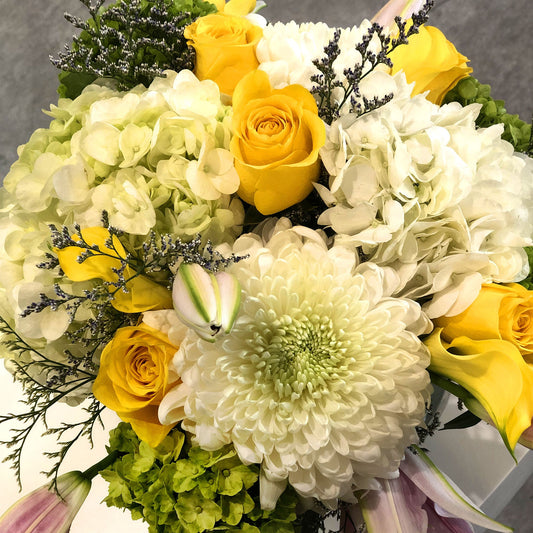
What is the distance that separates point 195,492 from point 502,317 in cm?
26

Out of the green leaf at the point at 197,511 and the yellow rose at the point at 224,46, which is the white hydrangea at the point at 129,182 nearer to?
the yellow rose at the point at 224,46

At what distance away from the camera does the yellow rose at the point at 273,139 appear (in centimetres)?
40

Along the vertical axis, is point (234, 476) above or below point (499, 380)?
below

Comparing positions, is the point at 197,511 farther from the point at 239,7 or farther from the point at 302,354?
the point at 239,7

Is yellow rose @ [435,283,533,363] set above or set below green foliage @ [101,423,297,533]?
above

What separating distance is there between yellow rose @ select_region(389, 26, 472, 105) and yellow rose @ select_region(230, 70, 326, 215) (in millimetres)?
127

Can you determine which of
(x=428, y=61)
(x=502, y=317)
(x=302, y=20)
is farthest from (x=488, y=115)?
(x=302, y=20)

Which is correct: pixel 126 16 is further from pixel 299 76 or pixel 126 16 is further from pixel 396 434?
pixel 396 434

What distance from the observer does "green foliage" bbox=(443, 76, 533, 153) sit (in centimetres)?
54

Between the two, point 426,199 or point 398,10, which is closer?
point 426,199

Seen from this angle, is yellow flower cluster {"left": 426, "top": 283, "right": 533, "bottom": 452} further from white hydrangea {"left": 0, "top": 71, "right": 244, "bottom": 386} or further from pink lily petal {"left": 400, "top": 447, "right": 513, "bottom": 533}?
white hydrangea {"left": 0, "top": 71, "right": 244, "bottom": 386}

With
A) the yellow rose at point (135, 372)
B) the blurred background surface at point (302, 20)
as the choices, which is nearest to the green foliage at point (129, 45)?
the yellow rose at point (135, 372)

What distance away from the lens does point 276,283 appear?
0.41 meters

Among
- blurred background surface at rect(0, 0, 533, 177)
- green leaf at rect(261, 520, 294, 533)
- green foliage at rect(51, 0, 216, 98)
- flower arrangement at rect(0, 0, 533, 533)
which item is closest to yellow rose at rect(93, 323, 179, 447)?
flower arrangement at rect(0, 0, 533, 533)
